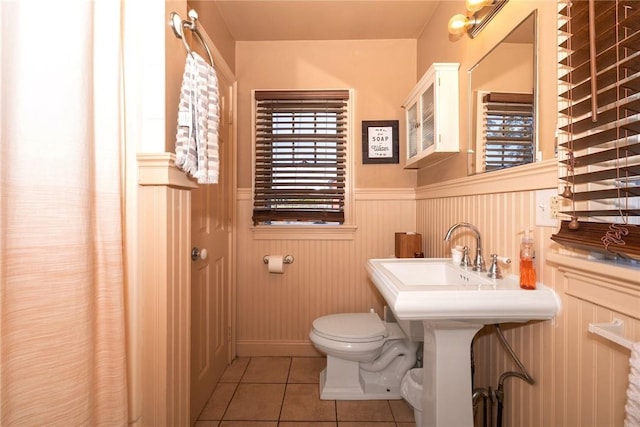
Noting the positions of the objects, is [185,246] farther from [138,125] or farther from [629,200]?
[629,200]

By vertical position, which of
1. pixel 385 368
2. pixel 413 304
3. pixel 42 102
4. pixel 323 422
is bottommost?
pixel 323 422

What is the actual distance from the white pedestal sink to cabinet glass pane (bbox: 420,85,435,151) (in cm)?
74

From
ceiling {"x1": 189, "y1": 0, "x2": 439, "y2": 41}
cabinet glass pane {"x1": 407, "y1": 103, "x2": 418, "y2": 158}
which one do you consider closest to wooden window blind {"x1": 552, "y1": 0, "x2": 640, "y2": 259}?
cabinet glass pane {"x1": 407, "y1": 103, "x2": 418, "y2": 158}

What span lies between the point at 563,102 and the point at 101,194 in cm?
149

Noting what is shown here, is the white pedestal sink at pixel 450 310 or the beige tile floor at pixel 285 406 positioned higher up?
the white pedestal sink at pixel 450 310

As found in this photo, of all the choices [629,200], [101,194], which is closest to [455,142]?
[629,200]

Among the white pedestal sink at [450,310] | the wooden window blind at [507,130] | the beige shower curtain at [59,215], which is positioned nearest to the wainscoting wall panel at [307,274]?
the white pedestal sink at [450,310]

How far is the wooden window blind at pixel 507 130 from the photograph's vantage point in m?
1.11

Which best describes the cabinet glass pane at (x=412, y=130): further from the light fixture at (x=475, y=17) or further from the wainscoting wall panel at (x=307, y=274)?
the light fixture at (x=475, y=17)

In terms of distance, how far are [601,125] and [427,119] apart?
3.45 ft

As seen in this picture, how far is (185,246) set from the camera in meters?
1.25

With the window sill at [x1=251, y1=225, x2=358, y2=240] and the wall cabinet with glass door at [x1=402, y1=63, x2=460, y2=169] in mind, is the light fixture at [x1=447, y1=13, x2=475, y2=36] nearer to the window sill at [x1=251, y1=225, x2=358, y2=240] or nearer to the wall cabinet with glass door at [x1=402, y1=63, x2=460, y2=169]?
the wall cabinet with glass door at [x1=402, y1=63, x2=460, y2=169]

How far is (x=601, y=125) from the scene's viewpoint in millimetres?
765

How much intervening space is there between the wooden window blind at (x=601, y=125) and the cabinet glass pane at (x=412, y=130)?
1073 millimetres
